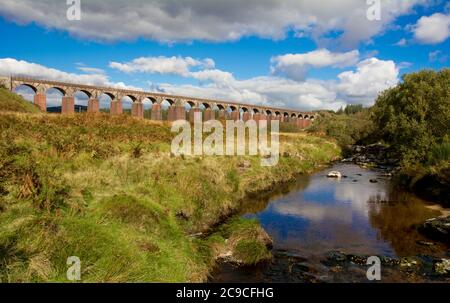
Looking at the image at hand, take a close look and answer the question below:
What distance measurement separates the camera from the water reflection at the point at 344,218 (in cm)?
1479

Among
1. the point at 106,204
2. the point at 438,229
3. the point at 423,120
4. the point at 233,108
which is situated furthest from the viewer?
the point at 233,108

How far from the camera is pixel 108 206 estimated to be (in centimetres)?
1210

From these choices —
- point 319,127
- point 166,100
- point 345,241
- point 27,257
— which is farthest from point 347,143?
point 27,257

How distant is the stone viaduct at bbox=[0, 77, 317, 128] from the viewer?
6644cm

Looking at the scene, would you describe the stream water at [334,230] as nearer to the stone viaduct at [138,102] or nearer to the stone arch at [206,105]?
the stone viaduct at [138,102]

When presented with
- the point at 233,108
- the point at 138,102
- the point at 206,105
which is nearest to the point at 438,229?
the point at 138,102

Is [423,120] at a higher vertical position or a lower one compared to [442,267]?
higher

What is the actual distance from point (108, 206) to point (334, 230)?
10617 millimetres

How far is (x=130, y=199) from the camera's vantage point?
13.0m

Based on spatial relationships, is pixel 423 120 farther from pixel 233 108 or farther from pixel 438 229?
→ pixel 233 108

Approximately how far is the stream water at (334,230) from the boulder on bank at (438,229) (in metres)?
0.47

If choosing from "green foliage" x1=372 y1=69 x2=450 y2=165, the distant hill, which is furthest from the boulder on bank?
the distant hill

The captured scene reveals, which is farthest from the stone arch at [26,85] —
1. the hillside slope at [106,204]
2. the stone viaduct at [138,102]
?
the hillside slope at [106,204]

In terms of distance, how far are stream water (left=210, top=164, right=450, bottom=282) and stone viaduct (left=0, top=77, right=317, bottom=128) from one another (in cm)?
1963
